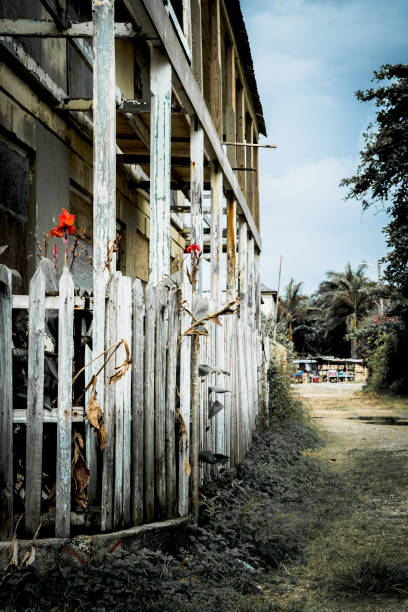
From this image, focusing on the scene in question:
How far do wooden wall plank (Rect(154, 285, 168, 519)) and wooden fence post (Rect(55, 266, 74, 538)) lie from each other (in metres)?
0.72

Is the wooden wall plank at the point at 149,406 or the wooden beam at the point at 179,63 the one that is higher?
the wooden beam at the point at 179,63

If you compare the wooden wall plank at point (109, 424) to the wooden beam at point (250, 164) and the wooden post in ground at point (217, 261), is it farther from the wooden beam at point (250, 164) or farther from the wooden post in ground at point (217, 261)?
the wooden beam at point (250, 164)

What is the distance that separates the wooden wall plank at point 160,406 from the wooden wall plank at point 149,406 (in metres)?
0.06

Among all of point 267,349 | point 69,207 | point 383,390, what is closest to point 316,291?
point 383,390

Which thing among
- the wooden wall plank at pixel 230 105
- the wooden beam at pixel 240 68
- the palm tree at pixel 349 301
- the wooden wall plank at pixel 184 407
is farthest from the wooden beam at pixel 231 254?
the palm tree at pixel 349 301

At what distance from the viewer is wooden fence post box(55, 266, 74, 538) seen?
307 cm

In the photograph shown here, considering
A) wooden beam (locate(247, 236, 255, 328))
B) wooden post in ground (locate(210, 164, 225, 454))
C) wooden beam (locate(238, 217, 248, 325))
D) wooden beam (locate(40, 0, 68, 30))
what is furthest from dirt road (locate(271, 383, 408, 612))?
wooden beam (locate(40, 0, 68, 30))

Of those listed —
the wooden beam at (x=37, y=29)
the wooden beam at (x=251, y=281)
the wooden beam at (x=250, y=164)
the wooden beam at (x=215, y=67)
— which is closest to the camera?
the wooden beam at (x=37, y=29)

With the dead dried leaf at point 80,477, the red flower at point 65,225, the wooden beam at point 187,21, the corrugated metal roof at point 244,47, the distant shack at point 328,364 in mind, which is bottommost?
the distant shack at point 328,364

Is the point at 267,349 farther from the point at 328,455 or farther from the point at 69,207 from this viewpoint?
the point at 69,207

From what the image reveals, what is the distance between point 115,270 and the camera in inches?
141

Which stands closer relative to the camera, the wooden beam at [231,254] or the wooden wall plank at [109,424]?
the wooden wall plank at [109,424]

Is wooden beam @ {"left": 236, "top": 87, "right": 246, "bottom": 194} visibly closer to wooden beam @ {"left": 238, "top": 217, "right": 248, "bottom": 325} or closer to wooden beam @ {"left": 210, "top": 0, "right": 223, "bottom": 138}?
wooden beam @ {"left": 238, "top": 217, "right": 248, "bottom": 325}

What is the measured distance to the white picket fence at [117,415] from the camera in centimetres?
306
